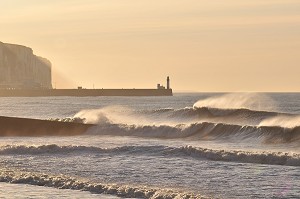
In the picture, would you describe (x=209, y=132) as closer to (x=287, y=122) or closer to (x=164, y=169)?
(x=287, y=122)

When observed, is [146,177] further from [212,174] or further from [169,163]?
[169,163]

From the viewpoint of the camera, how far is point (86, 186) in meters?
20.9

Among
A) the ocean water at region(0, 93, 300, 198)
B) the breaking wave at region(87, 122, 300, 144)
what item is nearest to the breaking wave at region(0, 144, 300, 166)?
the ocean water at region(0, 93, 300, 198)

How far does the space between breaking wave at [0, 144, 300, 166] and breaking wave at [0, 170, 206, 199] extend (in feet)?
22.7

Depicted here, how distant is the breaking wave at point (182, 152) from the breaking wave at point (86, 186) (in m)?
6.93

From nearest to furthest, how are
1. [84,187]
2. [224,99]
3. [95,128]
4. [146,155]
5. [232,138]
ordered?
[84,187]
[146,155]
[232,138]
[95,128]
[224,99]

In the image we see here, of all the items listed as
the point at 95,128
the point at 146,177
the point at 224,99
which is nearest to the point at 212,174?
the point at 146,177

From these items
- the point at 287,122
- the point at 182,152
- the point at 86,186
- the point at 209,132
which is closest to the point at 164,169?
the point at 86,186

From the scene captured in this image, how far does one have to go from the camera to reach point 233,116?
2179 inches

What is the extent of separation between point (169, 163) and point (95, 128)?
74.0 ft

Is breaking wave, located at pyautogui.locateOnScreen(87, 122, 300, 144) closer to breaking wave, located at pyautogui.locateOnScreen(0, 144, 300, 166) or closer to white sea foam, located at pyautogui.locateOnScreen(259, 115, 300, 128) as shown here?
white sea foam, located at pyautogui.locateOnScreen(259, 115, 300, 128)

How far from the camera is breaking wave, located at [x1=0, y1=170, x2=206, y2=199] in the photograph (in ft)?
62.8

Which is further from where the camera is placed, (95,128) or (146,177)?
(95,128)

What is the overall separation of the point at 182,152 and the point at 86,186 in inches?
348
